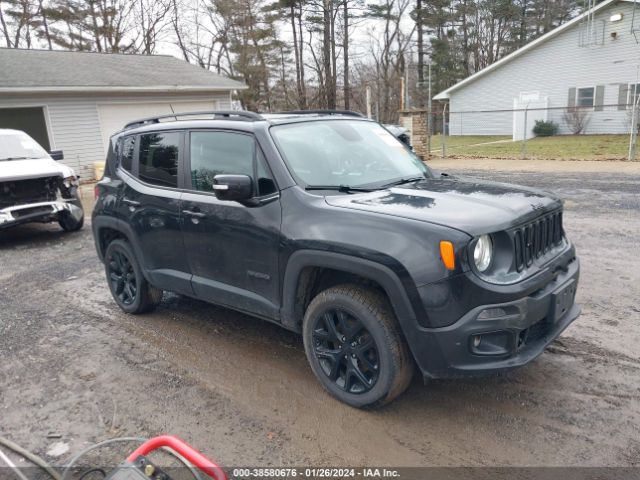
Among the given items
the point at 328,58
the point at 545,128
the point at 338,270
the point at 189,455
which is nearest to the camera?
the point at 189,455

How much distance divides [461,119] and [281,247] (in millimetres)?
29351

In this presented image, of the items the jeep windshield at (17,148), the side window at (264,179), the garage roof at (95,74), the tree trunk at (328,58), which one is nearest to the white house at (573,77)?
the tree trunk at (328,58)

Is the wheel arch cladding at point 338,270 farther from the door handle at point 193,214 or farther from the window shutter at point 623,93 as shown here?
the window shutter at point 623,93

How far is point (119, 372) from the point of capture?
3.96 metres

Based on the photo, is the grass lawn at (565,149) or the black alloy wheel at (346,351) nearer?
the black alloy wheel at (346,351)

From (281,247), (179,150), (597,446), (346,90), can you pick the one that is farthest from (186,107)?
(597,446)

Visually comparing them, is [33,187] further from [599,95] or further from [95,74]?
[599,95]

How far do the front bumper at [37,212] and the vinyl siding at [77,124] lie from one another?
8.44 m

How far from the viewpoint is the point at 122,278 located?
519cm

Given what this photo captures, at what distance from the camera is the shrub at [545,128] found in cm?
2558

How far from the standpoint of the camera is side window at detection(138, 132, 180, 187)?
14.2ft

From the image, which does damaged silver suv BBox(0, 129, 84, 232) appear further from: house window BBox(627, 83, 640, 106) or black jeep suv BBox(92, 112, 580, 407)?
house window BBox(627, 83, 640, 106)

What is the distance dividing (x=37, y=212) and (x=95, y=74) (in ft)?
36.1

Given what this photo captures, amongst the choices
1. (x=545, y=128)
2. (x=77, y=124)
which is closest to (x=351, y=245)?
(x=77, y=124)
